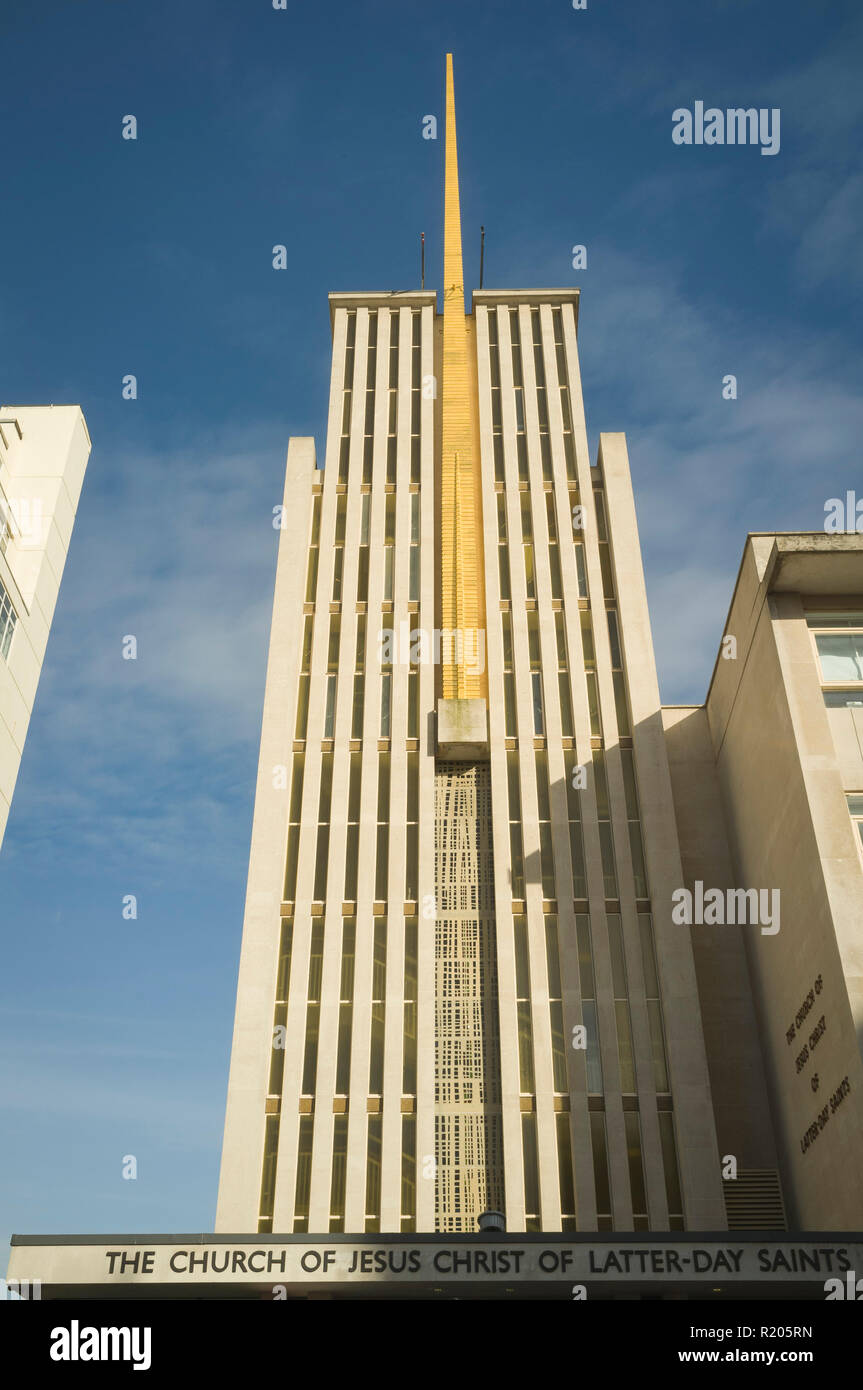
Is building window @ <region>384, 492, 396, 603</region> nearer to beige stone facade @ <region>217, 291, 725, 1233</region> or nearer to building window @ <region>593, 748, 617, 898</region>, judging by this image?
beige stone facade @ <region>217, 291, 725, 1233</region>

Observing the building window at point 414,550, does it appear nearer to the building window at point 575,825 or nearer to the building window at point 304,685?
the building window at point 304,685

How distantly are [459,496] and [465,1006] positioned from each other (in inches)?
773

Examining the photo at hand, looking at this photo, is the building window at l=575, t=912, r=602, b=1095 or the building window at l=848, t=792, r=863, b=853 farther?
the building window at l=575, t=912, r=602, b=1095

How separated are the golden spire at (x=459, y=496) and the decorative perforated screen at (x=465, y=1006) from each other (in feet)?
14.1

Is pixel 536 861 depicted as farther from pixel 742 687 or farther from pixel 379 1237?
pixel 379 1237

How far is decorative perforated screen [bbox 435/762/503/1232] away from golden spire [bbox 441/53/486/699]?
429 centimetres

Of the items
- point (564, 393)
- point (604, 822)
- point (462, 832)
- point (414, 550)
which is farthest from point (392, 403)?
point (604, 822)

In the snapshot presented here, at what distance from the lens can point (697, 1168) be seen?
3356 centimetres

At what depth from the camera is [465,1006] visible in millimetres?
37031

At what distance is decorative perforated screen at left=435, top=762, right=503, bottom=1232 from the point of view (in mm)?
33938

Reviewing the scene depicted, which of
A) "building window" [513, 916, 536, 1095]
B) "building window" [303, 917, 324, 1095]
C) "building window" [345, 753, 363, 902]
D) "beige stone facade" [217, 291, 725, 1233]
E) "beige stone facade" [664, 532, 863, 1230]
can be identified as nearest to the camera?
"beige stone facade" [664, 532, 863, 1230]

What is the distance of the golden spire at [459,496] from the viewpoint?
43562 millimetres

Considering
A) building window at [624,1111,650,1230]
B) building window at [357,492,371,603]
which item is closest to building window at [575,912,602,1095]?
building window at [624,1111,650,1230]
